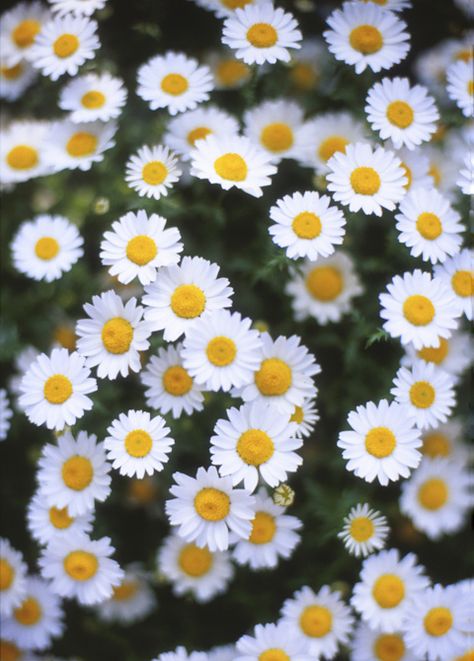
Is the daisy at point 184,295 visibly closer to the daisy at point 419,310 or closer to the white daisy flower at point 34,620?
the daisy at point 419,310

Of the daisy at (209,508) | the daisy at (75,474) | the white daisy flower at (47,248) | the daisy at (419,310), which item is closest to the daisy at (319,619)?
the daisy at (209,508)

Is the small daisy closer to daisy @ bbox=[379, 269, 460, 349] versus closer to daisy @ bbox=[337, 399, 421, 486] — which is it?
daisy @ bbox=[337, 399, 421, 486]

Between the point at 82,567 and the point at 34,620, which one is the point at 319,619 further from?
the point at 34,620

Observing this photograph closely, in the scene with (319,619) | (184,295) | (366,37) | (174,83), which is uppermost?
(366,37)

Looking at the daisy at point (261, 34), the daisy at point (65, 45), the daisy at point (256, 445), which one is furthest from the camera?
the daisy at point (65, 45)

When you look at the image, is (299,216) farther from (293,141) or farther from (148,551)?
(148,551)

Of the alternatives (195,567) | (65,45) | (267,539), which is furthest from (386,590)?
(65,45)

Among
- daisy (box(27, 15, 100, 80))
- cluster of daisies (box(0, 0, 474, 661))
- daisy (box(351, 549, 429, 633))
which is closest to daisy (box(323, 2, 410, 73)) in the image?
cluster of daisies (box(0, 0, 474, 661))
